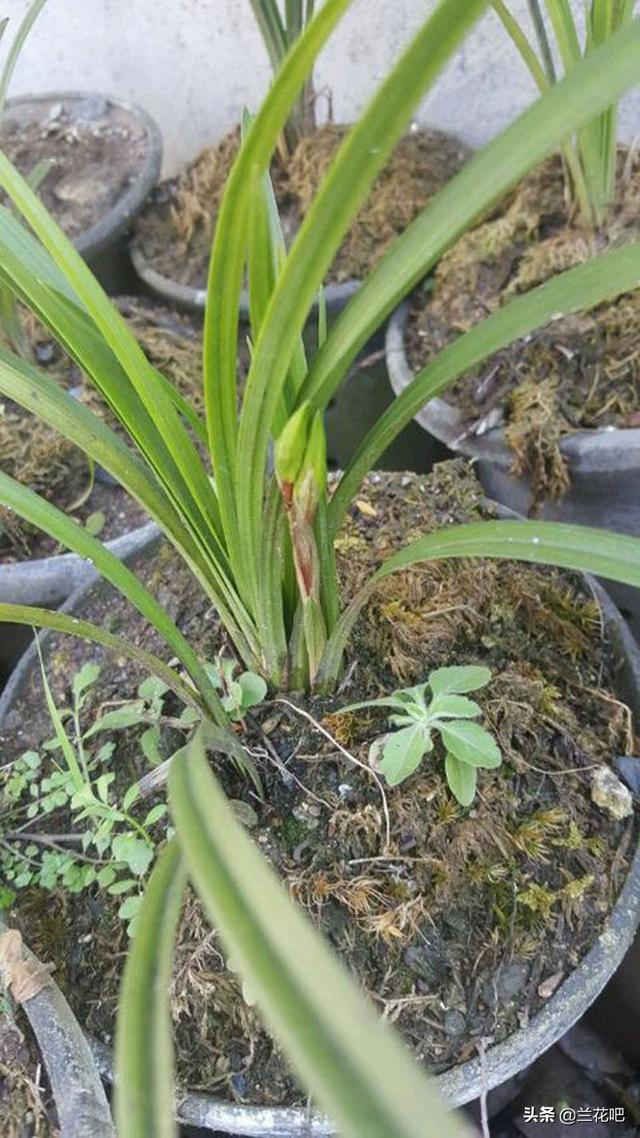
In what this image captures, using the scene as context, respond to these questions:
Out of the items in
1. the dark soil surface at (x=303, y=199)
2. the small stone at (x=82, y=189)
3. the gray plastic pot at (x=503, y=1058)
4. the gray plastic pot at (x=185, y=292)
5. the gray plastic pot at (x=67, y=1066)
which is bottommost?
the gray plastic pot at (x=503, y=1058)

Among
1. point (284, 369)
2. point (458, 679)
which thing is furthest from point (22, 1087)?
point (284, 369)

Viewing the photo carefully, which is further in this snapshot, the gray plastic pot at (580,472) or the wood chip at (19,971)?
the gray plastic pot at (580,472)

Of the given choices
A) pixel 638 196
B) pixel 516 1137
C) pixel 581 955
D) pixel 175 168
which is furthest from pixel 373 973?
pixel 175 168

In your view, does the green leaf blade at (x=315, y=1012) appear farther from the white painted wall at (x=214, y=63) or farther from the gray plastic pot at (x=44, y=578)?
the white painted wall at (x=214, y=63)

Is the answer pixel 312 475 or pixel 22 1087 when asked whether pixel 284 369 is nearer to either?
pixel 312 475

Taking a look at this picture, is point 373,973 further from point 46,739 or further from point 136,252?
point 136,252

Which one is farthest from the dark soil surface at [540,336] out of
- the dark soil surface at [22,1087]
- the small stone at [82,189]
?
the dark soil surface at [22,1087]
